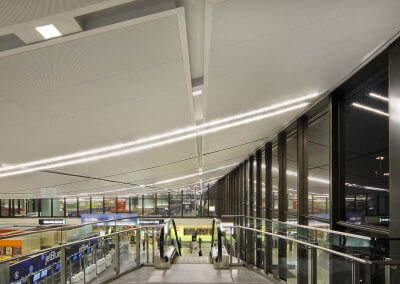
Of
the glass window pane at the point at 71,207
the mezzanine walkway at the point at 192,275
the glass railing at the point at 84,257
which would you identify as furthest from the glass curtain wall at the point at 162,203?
the mezzanine walkway at the point at 192,275

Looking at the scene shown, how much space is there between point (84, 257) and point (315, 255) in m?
3.51

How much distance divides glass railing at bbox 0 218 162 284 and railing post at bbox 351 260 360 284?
3180 millimetres

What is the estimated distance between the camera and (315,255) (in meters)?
4.66

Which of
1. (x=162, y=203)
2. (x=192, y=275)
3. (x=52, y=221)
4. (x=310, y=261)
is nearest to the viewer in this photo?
(x=310, y=261)

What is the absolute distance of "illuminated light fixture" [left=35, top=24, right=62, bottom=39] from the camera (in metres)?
2.25

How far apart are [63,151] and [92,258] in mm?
1834

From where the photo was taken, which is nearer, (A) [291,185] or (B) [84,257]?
(B) [84,257]

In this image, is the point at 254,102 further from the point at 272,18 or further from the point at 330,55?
the point at 272,18

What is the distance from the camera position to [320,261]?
14.7 feet

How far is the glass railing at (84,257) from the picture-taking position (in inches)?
172

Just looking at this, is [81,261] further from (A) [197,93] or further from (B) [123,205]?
(B) [123,205]

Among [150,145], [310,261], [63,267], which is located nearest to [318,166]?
[310,261]

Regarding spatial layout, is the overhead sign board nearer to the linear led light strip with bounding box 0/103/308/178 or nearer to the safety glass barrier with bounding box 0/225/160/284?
the linear led light strip with bounding box 0/103/308/178

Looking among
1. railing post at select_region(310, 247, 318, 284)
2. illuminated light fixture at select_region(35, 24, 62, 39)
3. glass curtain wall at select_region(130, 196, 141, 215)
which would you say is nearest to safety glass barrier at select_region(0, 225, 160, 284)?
illuminated light fixture at select_region(35, 24, 62, 39)
